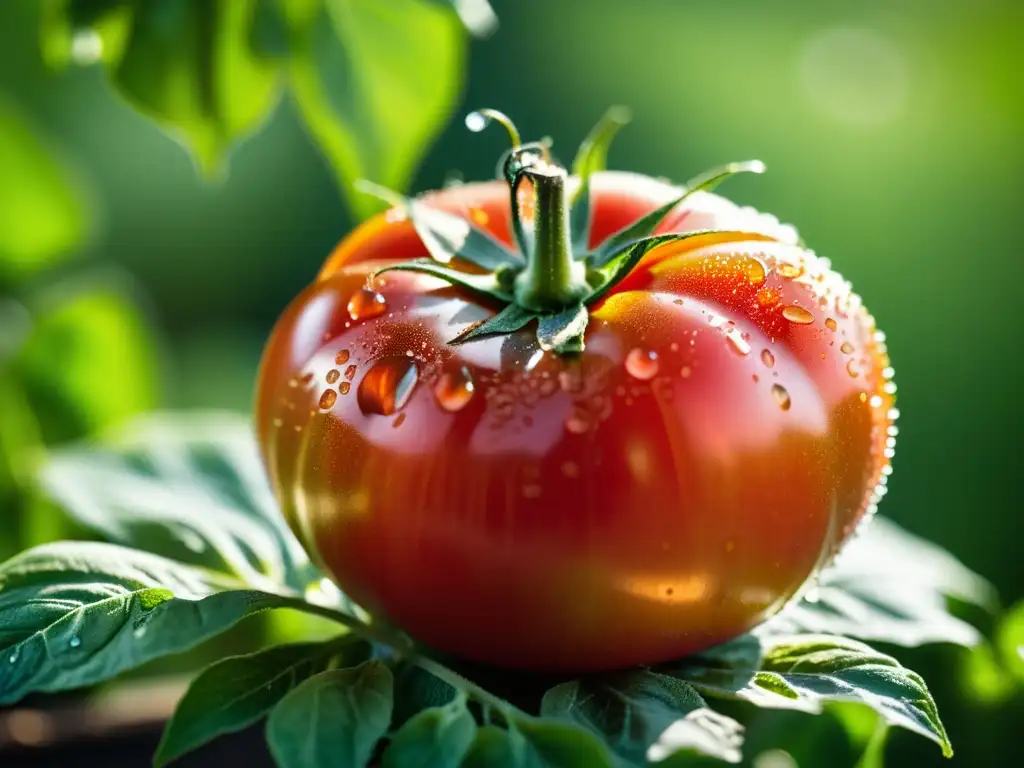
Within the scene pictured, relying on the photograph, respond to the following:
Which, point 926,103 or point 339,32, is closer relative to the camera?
point 339,32

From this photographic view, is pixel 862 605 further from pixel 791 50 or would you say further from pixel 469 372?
pixel 791 50

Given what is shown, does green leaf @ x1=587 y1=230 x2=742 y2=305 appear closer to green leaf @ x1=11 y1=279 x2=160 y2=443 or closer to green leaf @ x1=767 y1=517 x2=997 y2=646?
green leaf @ x1=767 y1=517 x2=997 y2=646

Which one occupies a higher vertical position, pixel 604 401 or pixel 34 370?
pixel 604 401

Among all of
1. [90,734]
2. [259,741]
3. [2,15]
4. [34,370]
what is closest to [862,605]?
[259,741]

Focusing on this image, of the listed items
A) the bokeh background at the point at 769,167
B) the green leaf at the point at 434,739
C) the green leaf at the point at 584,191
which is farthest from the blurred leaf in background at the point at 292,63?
the bokeh background at the point at 769,167

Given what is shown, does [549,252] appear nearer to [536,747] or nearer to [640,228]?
[640,228]

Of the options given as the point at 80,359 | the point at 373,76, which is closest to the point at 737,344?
the point at 373,76
